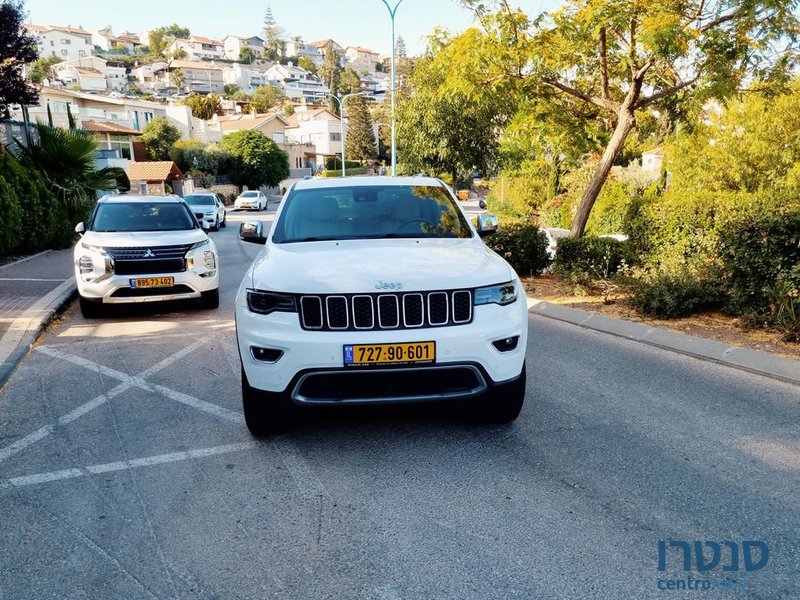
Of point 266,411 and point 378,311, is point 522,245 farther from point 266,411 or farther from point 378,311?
point 266,411

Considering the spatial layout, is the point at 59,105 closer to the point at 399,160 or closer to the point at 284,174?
the point at 284,174

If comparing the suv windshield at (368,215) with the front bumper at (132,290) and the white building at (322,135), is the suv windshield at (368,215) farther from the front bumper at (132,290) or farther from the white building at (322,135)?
the white building at (322,135)

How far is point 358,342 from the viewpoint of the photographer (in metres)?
3.88

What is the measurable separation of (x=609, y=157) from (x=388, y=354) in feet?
29.5

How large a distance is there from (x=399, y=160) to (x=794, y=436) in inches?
1193

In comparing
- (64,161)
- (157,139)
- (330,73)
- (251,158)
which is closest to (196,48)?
(330,73)

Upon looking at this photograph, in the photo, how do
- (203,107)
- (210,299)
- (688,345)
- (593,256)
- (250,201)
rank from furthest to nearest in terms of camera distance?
(203,107) → (250,201) → (593,256) → (210,299) → (688,345)

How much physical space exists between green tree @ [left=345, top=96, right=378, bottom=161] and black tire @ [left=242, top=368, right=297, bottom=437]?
89279 mm

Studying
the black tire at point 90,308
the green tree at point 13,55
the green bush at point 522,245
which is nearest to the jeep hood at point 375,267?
the black tire at point 90,308

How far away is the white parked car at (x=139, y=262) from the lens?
8.30m

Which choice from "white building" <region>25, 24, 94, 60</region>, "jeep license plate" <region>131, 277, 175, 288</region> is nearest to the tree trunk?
"jeep license plate" <region>131, 277, 175, 288</region>

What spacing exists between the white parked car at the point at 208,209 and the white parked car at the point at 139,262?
54.0 feet

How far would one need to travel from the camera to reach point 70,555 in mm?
A: 3100

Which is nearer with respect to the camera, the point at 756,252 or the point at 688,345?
the point at 688,345
